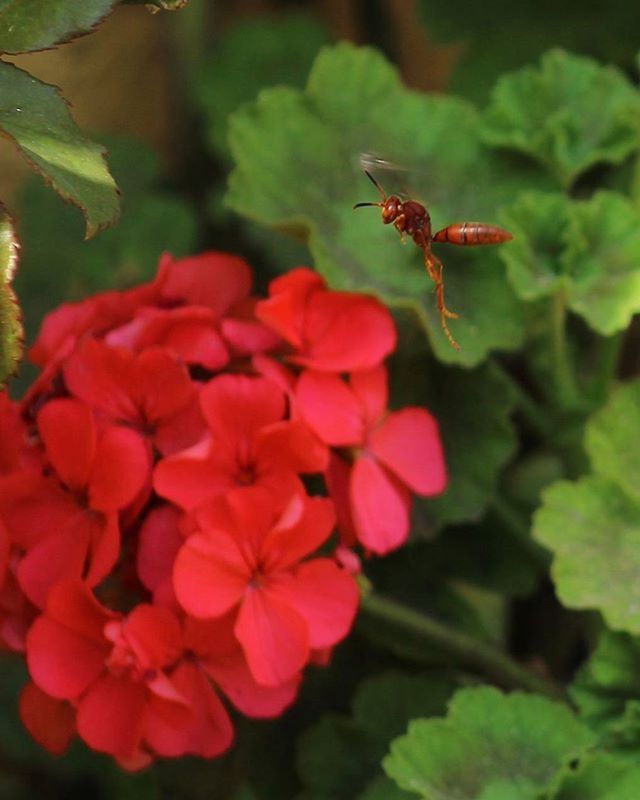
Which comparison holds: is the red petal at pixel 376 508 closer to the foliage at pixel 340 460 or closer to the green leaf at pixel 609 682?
the foliage at pixel 340 460

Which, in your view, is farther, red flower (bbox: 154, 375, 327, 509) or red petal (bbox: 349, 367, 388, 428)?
red petal (bbox: 349, 367, 388, 428)

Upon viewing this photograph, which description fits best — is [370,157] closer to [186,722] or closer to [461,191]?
[461,191]

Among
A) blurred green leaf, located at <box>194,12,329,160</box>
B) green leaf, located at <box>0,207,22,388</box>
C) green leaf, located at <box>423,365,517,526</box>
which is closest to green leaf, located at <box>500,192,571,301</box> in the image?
green leaf, located at <box>423,365,517,526</box>

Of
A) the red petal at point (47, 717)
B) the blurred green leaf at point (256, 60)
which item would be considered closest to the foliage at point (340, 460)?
the red petal at point (47, 717)

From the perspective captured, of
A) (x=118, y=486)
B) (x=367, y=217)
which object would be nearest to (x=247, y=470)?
(x=118, y=486)

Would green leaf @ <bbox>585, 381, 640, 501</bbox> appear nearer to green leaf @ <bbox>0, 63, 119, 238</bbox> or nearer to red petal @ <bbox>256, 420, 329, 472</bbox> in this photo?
red petal @ <bbox>256, 420, 329, 472</bbox>

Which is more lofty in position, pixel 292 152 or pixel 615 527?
pixel 292 152
